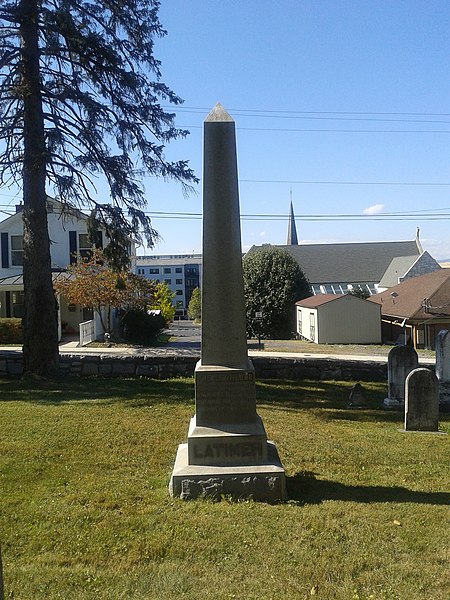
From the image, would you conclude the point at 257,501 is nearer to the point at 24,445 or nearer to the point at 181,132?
the point at 24,445

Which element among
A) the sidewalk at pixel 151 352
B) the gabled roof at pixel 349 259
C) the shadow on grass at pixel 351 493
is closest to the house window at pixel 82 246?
the sidewalk at pixel 151 352

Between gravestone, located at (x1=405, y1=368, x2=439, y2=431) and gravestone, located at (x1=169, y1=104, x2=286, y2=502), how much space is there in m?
4.11

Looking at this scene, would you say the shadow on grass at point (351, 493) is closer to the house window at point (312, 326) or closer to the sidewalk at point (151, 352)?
the sidewalk at point (151, 352)

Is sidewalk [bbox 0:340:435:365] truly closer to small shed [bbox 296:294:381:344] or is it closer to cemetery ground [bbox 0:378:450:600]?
cemetery ground [bbox 0:378:450:600]

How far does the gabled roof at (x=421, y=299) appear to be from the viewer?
33375 mm

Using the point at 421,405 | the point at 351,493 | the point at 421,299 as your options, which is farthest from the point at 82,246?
the point at 351,493

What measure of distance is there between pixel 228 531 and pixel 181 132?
39.4 ft

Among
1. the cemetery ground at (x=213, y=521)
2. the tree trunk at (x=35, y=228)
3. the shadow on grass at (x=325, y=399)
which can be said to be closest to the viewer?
the cemetery ground at (x=213, y=521)

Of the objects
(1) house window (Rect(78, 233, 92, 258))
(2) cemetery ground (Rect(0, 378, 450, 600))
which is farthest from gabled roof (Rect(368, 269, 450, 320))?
(2) cemetery ground (Rect(0, 378, 450, 600))

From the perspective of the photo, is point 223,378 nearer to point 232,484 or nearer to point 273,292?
point 232,484

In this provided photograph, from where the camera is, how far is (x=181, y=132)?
14.7 m

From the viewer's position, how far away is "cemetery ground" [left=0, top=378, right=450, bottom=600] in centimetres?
374

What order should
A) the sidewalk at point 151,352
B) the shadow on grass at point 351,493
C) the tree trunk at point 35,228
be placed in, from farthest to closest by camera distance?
the sidewalk at point 151,352 → the tree trunk at point 35,228 → the shadow on grass at point 351,493

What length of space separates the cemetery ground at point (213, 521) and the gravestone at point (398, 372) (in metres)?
3.34
